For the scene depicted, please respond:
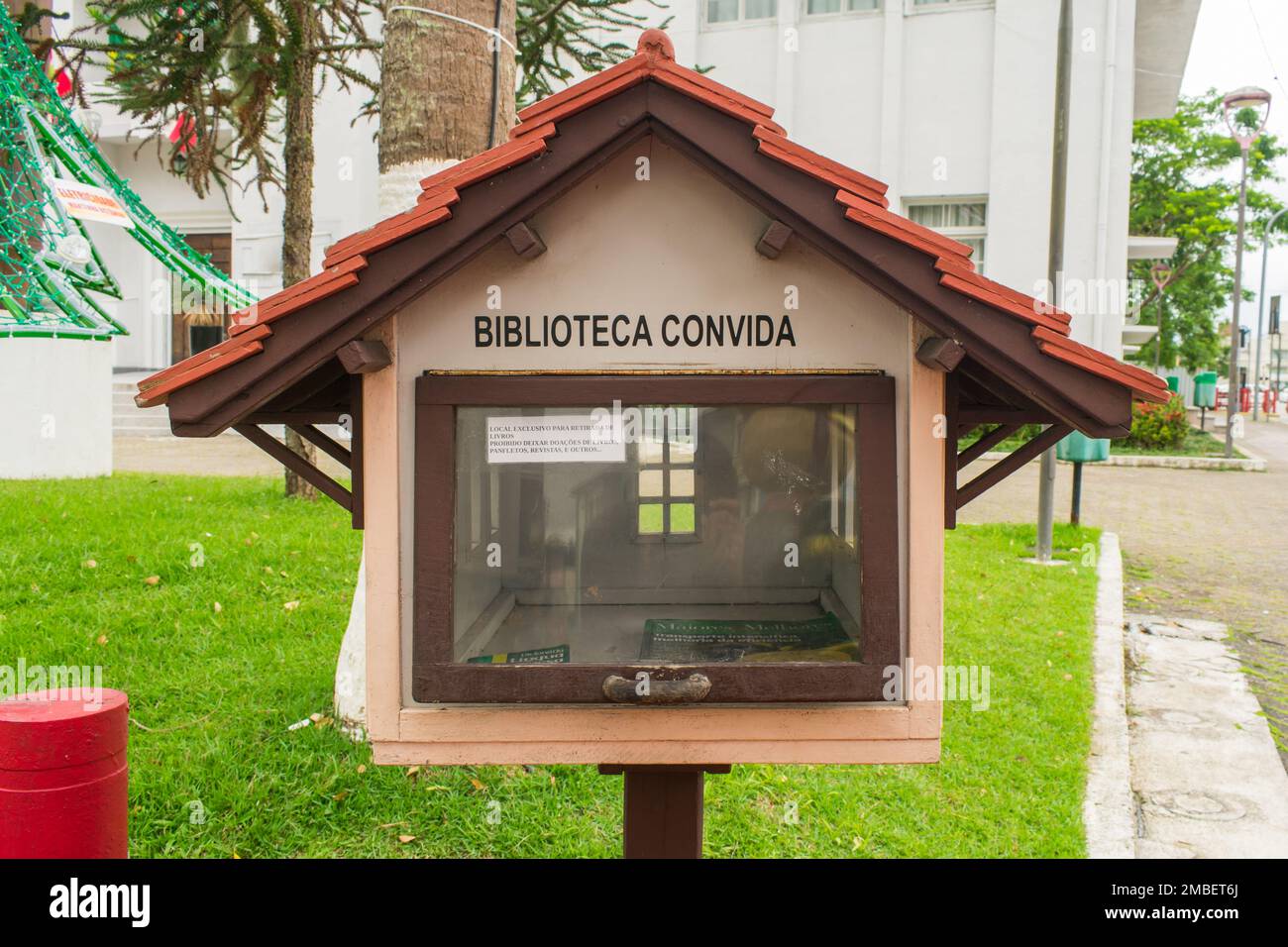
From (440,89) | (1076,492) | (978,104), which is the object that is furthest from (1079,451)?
(978,104)

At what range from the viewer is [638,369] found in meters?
2.11

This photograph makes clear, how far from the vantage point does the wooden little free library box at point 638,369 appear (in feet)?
6.45

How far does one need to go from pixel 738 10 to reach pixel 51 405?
14.5 meters

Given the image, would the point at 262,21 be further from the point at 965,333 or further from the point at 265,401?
the point at 965,333

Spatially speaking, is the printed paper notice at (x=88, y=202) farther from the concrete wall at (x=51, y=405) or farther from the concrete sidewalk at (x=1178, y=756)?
the concrete sidewalk at (x=1178, y=756)

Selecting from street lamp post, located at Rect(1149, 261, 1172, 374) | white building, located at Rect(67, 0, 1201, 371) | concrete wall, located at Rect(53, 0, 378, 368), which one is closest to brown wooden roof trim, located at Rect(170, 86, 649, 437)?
white building, located at Rect(67, 0, 1201, 371)

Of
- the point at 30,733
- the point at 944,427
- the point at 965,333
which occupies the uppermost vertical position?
the point at 965,333

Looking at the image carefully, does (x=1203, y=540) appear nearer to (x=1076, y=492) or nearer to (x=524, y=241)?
(x=1076, y=492)

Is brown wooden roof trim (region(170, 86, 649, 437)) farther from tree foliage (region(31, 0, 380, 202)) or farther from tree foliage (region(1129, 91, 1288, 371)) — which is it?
tree foliage (region(1129, 91, 1288, 371))

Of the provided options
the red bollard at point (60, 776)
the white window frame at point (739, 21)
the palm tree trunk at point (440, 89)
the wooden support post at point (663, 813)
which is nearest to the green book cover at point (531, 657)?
the wooden support post at point (663, 813)

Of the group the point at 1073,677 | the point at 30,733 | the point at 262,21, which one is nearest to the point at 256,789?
the point at 30,733

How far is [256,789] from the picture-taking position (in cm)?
384

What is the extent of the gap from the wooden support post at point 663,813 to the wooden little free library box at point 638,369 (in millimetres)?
297
